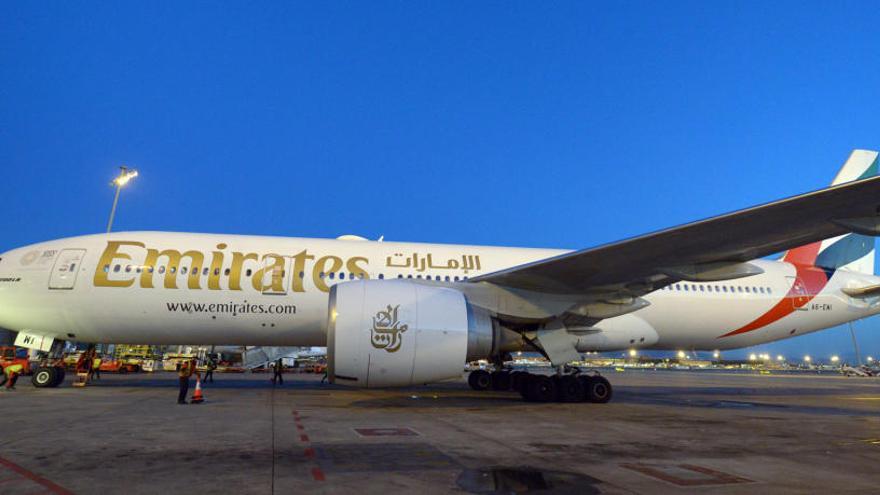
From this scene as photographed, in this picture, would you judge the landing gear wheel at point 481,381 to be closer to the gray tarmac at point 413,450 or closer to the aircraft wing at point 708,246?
the gray tarmac at point 413,450

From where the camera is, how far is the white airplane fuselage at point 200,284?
1119 cm

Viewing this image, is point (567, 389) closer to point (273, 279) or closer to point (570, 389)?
point (570, 389)

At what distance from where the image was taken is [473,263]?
13.1m

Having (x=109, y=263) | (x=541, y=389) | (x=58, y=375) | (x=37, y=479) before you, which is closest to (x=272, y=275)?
(x=109, y=263)

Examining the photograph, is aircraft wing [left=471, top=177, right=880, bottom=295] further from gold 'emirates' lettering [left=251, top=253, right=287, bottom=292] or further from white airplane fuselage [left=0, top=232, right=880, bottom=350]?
gold 'emirates' lettering [left=251, top=253, right=287, bottom=292]

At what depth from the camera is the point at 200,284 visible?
11.3m

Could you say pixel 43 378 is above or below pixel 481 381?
above

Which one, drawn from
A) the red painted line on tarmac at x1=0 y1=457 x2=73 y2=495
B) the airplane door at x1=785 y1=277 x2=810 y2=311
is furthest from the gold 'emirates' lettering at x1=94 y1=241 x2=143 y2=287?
the airplane door at x1=785 y1=277 x2=810 y2=311

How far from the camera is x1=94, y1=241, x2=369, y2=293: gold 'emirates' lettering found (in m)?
11.2

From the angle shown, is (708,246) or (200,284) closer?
(708,246)

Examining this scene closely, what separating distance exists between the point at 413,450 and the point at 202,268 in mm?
8079

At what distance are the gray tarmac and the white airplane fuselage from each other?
2.05 meters

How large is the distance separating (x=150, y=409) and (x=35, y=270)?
5566 millimetres

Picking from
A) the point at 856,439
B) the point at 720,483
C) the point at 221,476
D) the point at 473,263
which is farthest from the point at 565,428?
the point at 473,263
